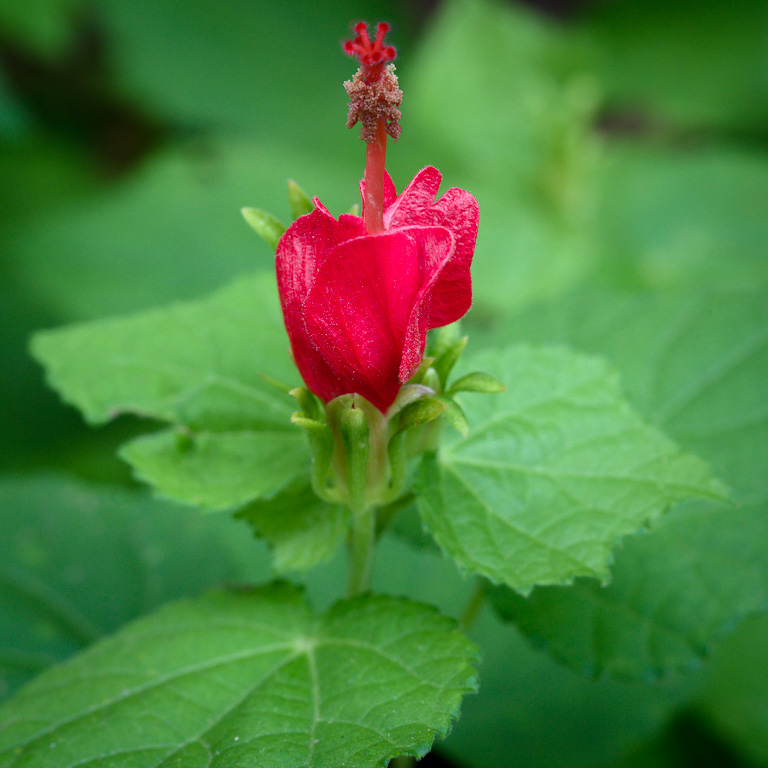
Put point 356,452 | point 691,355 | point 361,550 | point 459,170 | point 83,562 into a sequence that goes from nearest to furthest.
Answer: point 356,452 → point 361,550 → point 691,355 → point 83,562 → point 459,170

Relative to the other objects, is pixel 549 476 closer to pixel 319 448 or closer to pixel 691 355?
pixel 319 448

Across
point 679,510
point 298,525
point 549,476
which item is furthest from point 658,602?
point 298,525

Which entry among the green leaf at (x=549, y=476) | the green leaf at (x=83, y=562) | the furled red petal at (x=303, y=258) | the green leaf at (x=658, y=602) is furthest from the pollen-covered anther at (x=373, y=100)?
the green leaf at (x=83, y=562)

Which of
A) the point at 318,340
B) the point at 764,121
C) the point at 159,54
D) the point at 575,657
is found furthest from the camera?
the point at 159,54

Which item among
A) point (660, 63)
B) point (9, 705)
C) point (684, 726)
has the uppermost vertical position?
point (660, 63)

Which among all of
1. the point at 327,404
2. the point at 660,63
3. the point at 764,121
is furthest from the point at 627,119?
the point at 327,404

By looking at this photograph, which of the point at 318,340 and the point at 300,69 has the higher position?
the point at 300,69

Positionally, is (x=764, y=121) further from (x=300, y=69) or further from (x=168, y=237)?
(x=168, y=237)
